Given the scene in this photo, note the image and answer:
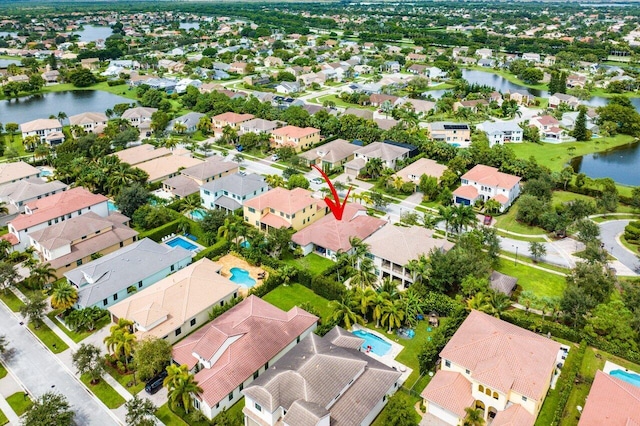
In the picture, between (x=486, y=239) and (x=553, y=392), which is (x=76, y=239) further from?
(x=553, y=392)

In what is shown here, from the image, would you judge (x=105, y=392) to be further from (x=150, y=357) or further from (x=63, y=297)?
(x=63, y=297)

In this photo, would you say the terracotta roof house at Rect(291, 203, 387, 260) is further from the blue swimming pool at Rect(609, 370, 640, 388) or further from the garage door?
the blue swimming pool at Rect(609, 370, 640, 388)

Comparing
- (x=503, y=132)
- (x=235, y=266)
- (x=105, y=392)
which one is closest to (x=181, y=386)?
(x=105, y=392)

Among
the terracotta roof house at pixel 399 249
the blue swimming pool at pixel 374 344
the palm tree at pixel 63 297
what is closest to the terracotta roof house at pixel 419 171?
the terracotta roof house at pixel 399 249

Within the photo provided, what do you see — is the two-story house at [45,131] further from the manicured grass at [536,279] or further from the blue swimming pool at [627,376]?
the blue swimming pool at [627,376]

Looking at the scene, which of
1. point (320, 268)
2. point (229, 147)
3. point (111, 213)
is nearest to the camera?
point (320, 268)

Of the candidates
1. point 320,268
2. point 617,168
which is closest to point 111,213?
point 320,268

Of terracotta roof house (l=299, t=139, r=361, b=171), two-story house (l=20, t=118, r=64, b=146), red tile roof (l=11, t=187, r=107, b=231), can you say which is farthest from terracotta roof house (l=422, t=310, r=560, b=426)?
two-story house (l=20, t=118, r=64, b=146)
